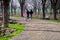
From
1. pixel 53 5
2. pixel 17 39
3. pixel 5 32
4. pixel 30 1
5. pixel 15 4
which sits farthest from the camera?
pixel 15 4

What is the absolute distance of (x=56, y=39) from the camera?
14.0 meters

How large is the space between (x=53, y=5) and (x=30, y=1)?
689 inches

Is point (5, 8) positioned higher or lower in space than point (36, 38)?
higher

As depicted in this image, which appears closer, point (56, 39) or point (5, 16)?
point (56, 39)

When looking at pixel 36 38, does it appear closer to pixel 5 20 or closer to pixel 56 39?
pixel 56 39

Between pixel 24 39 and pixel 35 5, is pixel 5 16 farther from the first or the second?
pixel 35 5

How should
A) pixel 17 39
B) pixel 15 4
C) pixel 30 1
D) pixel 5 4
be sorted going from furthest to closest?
pixel 15 4
pixel 30 1
pixel 5 4
pixel 17 39

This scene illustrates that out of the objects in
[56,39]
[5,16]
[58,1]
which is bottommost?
[56,39]

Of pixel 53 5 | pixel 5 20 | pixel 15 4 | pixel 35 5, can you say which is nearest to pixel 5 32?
pixel 5 20

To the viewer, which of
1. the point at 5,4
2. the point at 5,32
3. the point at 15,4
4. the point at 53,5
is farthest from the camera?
the point at 15,4

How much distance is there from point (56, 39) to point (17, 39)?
7.62 feet

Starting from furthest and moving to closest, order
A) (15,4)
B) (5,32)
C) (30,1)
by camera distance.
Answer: (15,4)
(30,1)
(5,32)

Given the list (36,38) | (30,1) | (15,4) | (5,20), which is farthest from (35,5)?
(36,38)

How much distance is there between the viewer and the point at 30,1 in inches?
2179
